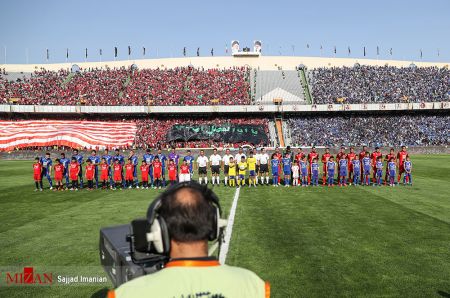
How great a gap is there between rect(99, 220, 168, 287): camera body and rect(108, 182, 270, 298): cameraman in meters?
0.65

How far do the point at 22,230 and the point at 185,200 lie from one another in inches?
413

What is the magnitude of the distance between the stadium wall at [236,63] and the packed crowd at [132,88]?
10949mm

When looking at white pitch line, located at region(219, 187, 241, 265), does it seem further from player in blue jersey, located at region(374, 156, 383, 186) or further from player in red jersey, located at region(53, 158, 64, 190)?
player in red jersey, located at region(53, 158, 64, 190)

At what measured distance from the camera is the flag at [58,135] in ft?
153

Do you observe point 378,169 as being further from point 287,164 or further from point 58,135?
point 58,135

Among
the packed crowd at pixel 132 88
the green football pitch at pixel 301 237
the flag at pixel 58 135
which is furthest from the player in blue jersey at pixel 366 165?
the packed crowd at pixel 132 88

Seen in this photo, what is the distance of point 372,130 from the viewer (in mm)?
52844

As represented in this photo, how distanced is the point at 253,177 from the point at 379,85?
45.2 meters

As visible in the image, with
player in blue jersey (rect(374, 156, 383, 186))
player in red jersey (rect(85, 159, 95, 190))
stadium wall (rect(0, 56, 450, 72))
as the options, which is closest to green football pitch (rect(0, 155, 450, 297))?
player in red jersey (rect(85, 159, 95, 190))

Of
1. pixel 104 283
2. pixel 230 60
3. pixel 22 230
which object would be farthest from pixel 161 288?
pixel 230 60

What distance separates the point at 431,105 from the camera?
5231 cm

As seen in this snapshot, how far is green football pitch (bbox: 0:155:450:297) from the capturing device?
668cm

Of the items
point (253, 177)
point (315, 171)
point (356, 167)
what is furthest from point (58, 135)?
point (356, 167)

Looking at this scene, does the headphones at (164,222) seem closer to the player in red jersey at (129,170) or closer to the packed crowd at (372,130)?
the player in red jersey at (129,170)
